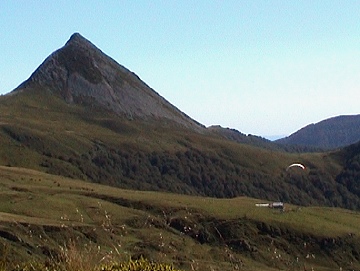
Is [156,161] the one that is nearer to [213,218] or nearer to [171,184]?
[171,184]

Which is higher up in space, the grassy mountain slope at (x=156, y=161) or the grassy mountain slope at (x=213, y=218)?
the grassy mountain slope at (x=156, y=161)

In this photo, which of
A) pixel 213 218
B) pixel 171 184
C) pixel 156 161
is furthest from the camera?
pixel 156 161

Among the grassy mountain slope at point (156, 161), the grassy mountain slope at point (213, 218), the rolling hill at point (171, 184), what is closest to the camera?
the grassy mountain slope at point (213, 218)

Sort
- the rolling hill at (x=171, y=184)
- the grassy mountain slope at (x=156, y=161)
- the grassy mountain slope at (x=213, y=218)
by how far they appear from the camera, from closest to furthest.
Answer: the grassy mountain slope at (x=213, y=218)
the rolling hill at (x=171, y=184)
the grassy mountain slope at (x=156, y=161)

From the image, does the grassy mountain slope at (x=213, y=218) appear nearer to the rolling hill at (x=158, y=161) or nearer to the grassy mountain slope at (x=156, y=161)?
the rolling hill at (x=158, y=161)

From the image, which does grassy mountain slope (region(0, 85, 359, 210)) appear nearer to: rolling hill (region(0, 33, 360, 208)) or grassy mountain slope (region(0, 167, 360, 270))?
rolling hill (region(0, 33, 360, 208))

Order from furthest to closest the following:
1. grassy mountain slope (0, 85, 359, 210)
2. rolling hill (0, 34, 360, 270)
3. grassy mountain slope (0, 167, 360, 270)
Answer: grassy mountain slope (0, 85, 359, 210)
rolling hill (0, 34, 360, 270)
grassy mountain slope (0, 167, 360, 270)

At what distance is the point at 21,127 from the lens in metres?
149

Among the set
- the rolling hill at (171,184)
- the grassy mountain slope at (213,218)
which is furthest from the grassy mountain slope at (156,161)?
the grassy mountain slope at (213,218)

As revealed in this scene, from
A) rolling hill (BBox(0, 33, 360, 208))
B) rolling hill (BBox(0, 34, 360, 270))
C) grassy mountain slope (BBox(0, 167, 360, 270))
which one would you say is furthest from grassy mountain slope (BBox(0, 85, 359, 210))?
grassy mountain slope (BBox(0, 167, 360, 270))

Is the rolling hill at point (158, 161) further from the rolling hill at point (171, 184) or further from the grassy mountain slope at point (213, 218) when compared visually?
the grassy mountain slope at point (213, 218)

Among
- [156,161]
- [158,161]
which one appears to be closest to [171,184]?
[158,161]

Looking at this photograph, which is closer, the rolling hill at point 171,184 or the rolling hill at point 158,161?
the rolling hill at point 171,184

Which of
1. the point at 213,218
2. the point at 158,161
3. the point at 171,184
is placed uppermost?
the point at 158,161
